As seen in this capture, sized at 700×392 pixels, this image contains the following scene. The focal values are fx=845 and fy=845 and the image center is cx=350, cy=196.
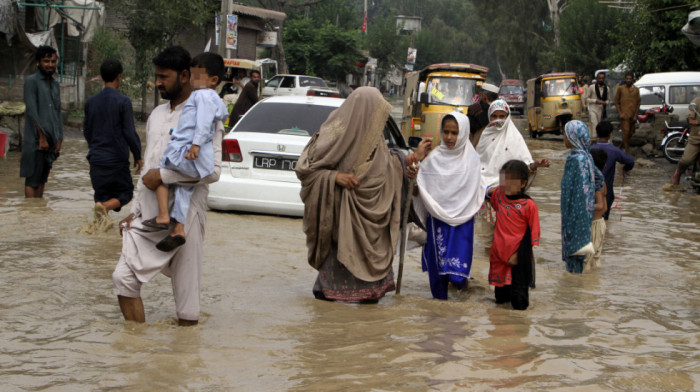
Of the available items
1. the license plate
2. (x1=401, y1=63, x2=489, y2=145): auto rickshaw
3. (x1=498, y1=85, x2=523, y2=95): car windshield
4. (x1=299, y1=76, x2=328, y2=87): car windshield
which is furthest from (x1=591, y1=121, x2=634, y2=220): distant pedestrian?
(x1=498, y1=85, x2=523, y2=95): car windshield

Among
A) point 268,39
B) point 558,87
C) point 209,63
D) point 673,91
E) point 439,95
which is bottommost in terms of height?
point 209,63

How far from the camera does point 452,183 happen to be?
19.9ft

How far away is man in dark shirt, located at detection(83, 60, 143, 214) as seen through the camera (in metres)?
7.34

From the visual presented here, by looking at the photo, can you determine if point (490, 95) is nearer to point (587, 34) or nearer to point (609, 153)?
point (609, 153)

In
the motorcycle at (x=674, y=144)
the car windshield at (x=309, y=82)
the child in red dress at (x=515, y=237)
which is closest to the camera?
the child in red dress at (x=515, y=237)

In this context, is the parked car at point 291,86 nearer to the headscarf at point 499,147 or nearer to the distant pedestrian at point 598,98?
the distant pedestrian at point 598,98

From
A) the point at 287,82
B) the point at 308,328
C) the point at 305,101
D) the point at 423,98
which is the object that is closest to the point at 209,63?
the point at 308,328

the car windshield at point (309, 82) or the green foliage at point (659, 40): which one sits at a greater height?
the green foliage at point (659, 40)

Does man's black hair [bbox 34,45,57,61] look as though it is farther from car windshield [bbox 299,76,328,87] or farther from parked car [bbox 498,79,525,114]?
parked car [bbox 498,79,525,114]

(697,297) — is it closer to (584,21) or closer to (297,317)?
(297,317)

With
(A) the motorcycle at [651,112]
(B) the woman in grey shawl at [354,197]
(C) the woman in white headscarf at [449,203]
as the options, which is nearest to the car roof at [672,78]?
(A) the motorcycle at [651,112]

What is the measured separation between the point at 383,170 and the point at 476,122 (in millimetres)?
4528

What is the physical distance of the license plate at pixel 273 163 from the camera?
8742mm

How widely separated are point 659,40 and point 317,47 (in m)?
26.5
